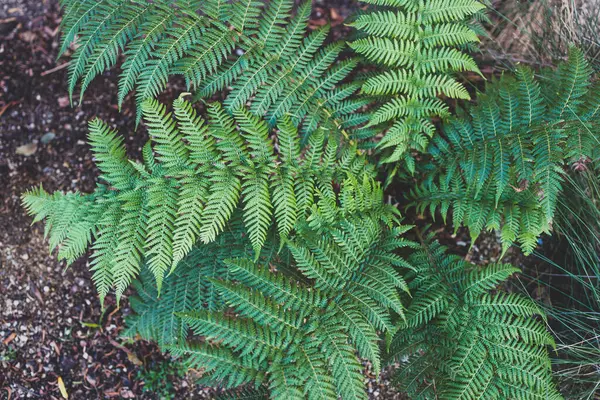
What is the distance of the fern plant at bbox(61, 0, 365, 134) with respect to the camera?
2500 mm

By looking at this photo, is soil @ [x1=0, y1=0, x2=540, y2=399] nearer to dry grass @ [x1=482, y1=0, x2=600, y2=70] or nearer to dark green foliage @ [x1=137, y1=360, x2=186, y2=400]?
dark green foliage @ [x1=137, y1=360, x2=186, y2=400]

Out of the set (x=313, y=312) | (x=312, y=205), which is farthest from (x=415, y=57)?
(x=313, y=312)

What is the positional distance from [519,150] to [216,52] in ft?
4.97

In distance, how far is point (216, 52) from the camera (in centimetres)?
259

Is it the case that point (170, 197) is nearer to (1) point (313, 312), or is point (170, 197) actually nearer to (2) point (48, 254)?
(1) point (313, 312)

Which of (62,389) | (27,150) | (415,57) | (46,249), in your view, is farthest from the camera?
(27,150)

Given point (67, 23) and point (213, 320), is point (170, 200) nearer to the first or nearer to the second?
point (213, 320)

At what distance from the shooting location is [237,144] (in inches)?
97.7

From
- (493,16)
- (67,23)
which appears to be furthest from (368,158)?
(67,23)

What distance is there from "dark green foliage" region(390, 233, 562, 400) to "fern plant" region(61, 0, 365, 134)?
1025 millimetres

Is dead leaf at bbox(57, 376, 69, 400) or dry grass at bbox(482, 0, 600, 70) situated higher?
dry grass at bbox(482, 0, 600, 70)

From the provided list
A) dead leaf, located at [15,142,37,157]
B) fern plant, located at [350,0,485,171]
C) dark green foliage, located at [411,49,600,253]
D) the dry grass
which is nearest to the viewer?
dark green foliage, located at [411,49,600,253]

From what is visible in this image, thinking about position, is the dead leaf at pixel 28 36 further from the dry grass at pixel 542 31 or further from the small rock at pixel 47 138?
the dry grass at pixel 542 31

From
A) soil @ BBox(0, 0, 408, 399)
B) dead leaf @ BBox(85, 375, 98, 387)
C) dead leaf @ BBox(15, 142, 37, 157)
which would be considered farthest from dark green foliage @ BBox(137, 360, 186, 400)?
dead leaf @ BBox(15, 142, 37, 157)
